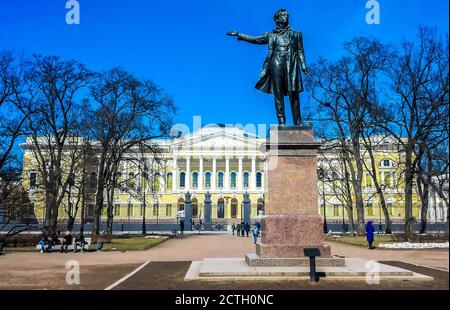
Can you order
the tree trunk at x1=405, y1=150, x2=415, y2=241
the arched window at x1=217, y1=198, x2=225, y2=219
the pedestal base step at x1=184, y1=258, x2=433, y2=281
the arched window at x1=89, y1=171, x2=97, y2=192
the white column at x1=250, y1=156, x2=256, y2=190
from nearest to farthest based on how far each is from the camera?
the pedestal base step at x1=184, y1=258, x2=433, y2=281, the tree trunk at x1=405, y1=150, x2=415, y2=241, the arched window at x1=89, y1=171, x2=97, y2=192, the arched window at x1=217, y1=198, x2=225, y2=219, the white column at x1=250, y1=156, x2=256, y2=190

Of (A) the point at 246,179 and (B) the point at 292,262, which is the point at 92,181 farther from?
(A) the point at 246,179

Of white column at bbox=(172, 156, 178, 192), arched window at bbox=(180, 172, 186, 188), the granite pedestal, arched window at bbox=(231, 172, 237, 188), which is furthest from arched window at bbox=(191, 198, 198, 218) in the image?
the granite pedestal

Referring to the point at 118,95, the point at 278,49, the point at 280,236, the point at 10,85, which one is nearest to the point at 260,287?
the point at 280,236

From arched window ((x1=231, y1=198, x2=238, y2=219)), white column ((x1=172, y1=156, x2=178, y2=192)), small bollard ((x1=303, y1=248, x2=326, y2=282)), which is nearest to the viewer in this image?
small bollard ((x1=303, y1=248, x2=326, y2=282))

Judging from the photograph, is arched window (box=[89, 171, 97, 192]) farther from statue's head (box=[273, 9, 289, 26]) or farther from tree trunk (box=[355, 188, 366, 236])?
statue's head (box=[273, 9, 289, 26])

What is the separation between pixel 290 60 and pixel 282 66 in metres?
0.28

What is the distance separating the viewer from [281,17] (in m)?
13.9

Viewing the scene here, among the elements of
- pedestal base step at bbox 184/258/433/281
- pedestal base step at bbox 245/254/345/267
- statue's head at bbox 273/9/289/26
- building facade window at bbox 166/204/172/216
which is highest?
statue's head at bbox 273/9/289/26

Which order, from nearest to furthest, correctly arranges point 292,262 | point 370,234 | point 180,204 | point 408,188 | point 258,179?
point 292,262
point 370,234
point 408,188
point 180,204
point 258,179

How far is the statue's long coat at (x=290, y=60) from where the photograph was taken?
1341 centimetres

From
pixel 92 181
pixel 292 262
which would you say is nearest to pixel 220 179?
pixel 92 181

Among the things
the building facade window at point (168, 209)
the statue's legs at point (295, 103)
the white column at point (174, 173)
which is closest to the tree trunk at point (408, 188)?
the statue's legs at point (295, 103)

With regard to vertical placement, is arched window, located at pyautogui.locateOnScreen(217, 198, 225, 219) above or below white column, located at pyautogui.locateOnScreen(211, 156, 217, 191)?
below

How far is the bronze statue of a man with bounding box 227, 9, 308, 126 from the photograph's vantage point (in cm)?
1341
